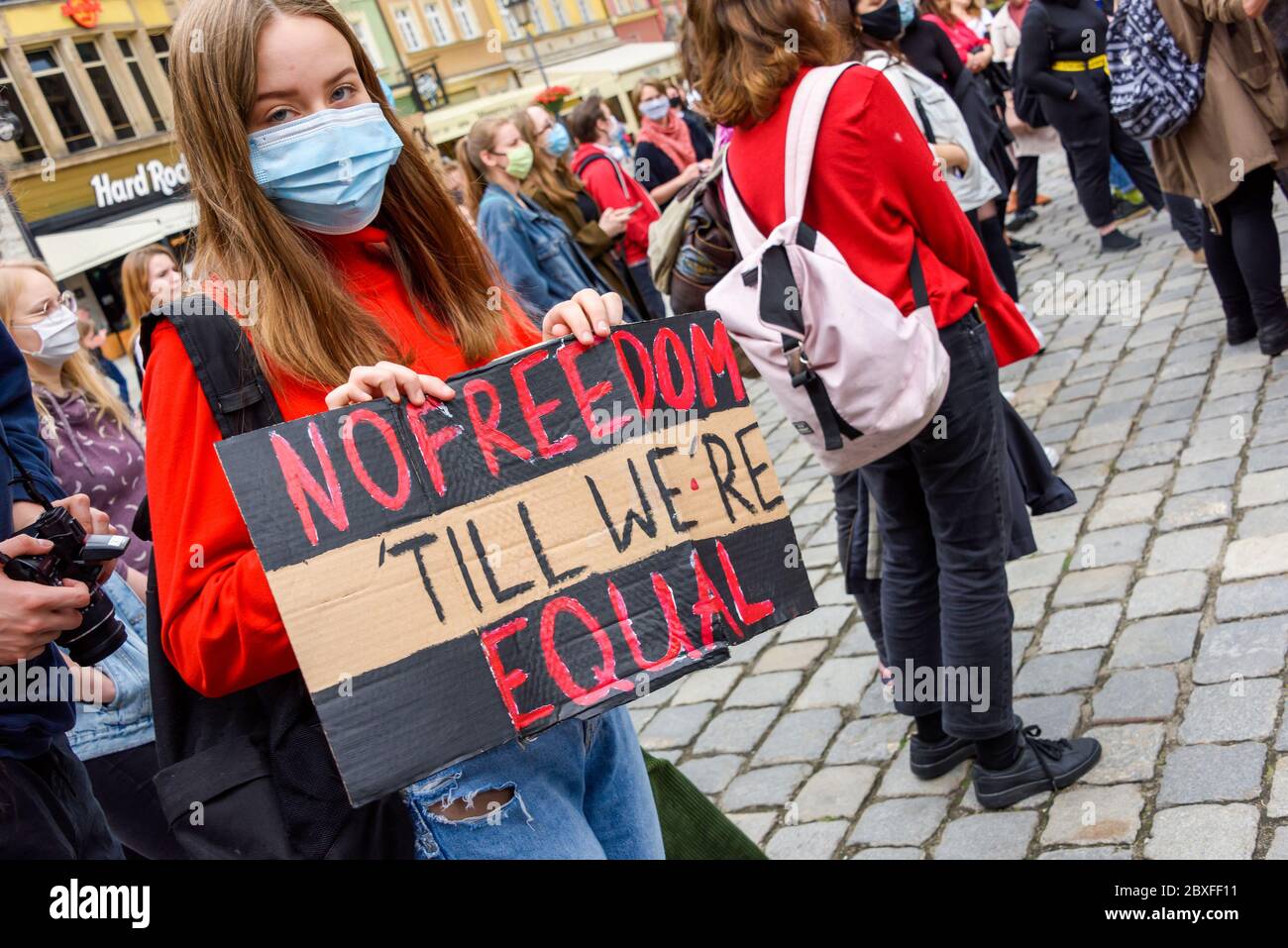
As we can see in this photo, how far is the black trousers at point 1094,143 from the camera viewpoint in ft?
25.4

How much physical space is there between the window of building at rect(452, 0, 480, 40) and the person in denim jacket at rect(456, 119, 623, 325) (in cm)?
3495

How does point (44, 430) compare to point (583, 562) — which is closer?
point (583, 562)

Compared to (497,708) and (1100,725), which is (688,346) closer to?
(497,708)

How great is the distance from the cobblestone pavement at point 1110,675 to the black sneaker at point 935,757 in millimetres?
48

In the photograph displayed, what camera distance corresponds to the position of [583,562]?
176 cm

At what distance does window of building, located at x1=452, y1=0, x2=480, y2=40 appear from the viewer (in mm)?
38844

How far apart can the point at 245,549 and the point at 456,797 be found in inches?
18.3

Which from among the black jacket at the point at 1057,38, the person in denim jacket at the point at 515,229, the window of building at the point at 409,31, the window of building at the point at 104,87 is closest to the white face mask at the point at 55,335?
the person in denim jacket at the point at 515,229

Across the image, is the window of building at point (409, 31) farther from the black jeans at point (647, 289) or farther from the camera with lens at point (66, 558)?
the camera with lens at point (66, 558)

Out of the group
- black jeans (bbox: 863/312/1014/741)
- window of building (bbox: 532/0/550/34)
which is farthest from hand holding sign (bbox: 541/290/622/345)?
window of building (bbox: 532/0/550/34)

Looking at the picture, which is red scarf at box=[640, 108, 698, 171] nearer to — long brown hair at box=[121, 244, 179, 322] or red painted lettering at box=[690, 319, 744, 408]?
long brown hair at box=[121, 244, 179, 322]

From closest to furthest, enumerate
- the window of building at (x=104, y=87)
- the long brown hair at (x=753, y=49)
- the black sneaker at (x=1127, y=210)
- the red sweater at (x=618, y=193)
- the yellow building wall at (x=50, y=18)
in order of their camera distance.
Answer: the long brown hair at (x=753, y=49) < the red sweater at (x=618, y=193) < the black sneaker at (x=1127, y=210) < the yellow building wall at (x=50, y=18) < the window of building at (x=104, y=87)

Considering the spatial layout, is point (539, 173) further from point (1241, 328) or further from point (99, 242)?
point (99, 242)
